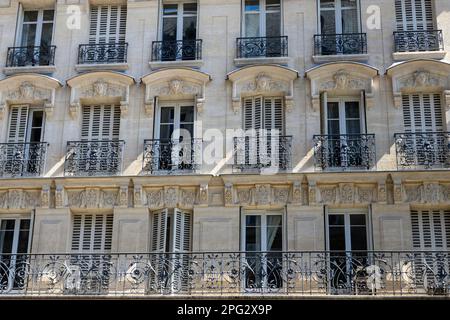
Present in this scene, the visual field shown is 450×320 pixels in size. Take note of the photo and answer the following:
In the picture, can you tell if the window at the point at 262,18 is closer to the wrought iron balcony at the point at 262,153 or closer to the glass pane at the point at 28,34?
the wrought iron balcony at the point at 262,153

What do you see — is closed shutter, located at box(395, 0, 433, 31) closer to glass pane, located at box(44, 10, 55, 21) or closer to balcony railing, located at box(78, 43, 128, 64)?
balcony railing, located at box(78, 43, 128, 64)

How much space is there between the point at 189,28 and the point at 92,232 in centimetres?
530

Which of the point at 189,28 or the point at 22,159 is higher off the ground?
the point at 189,28

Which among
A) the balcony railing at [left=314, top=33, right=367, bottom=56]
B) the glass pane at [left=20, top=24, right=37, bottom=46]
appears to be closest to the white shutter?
the balcony railing at [left=314, top=33, right=367, bottom=56]

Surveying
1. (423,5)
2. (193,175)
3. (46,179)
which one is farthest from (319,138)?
(46,179)

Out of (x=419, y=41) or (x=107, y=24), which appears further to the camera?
(x=107, y=24)

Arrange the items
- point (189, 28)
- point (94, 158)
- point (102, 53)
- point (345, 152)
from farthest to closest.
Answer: point (189, 28) → point (102, 53) → point (94, 158) → point (345, 152)

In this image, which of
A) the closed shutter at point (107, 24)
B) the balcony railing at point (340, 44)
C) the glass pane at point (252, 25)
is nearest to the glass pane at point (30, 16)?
the closed shutter at point (107, 24)

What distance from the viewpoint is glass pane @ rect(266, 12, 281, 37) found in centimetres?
1808

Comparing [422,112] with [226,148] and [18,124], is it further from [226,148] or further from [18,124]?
[18,124]

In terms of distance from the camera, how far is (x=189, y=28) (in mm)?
18359

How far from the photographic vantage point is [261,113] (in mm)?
17281

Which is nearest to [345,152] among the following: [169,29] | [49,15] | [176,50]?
[176,50]

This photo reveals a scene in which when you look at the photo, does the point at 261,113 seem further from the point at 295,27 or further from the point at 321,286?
the point at 321,286
